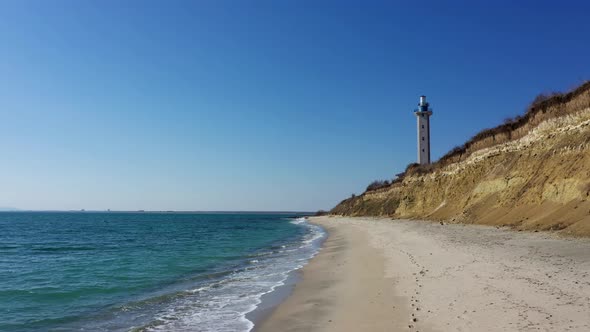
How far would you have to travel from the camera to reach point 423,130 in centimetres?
8662

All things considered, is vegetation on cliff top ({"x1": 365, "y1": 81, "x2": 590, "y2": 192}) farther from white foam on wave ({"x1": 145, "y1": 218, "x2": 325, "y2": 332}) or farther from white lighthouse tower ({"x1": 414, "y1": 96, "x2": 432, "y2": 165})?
white lighthouse tower ({"x1": 414, "y1": 96, "x2": 432, "y2": 165})

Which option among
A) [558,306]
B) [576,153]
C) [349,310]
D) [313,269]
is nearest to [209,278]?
[313,269]

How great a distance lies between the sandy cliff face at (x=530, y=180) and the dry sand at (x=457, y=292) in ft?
12.4

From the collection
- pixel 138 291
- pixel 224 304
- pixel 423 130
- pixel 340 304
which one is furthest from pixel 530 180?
pixel 423 130

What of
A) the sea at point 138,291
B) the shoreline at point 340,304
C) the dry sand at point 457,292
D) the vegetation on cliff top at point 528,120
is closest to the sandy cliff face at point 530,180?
the vegetation on cliff top at point 528,120

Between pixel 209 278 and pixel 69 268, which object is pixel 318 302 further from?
pixel 69 268

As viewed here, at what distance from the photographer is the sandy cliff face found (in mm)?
20062

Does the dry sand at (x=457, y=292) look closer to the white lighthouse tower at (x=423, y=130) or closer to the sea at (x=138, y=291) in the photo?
the sea at (x=138, y=291)

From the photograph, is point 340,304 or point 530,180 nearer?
point 340,304

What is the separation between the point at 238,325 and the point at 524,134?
3118cm

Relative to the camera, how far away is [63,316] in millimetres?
11609

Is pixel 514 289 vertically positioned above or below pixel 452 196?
below

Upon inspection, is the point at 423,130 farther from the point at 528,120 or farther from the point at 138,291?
the point at 138,291

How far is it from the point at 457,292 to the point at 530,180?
20.4 metres
